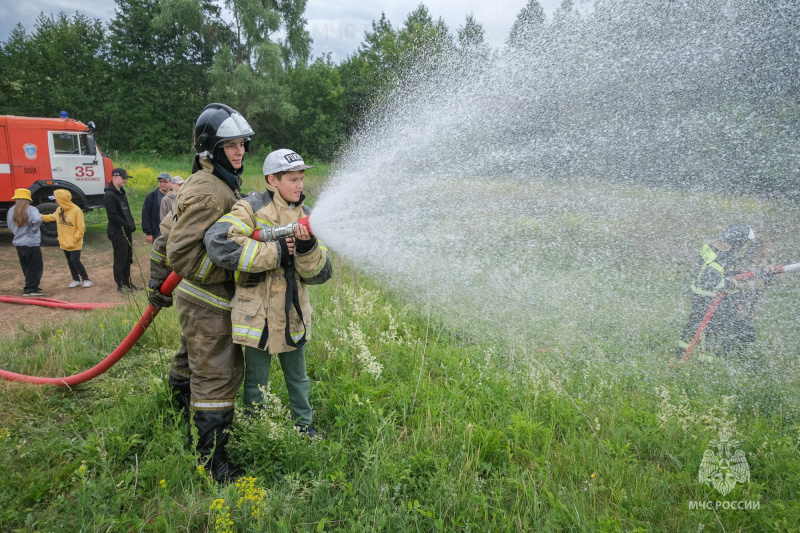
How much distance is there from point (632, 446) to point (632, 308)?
298 centimetres

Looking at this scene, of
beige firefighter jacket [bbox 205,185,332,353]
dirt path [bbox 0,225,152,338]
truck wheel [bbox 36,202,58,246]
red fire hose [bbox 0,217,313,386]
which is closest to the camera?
beige firefighter jacket [bbox 205,185,332,353]

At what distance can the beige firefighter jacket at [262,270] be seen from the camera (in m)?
2.74

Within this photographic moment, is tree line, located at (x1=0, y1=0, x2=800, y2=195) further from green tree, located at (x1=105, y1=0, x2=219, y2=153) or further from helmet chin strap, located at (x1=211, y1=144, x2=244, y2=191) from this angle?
green tree, located at (x1=105, y1=0, x2=219, y2=153)

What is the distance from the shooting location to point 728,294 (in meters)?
4.80

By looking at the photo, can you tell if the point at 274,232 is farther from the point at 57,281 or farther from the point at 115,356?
the point at 57,281

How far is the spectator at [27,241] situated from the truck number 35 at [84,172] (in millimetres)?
6529

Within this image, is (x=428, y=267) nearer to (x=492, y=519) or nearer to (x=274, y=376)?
(x=274, y=376)

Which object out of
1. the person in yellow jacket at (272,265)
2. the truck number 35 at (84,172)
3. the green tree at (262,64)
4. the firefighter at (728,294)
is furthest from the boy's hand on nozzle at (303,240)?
the green tree at (262,64)

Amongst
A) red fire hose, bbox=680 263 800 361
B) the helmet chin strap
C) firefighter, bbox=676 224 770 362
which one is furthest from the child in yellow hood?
firefighter, bbox=676 224 770 362

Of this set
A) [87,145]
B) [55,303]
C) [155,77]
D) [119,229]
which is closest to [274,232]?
[55,303]

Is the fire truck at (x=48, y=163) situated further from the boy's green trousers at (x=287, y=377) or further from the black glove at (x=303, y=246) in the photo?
the black glove at (x=303, y=246)

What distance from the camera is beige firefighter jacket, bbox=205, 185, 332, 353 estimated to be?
2.74 m

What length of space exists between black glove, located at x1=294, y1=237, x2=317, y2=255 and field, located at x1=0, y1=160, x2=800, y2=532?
1.10 metres

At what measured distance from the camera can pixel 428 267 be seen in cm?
573
